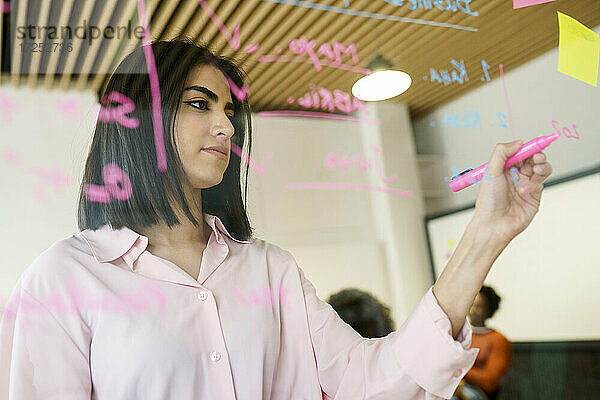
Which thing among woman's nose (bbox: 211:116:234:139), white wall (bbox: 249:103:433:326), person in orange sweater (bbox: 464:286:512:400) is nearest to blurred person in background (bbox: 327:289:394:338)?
white wall (bbox: 249:103:433:326)

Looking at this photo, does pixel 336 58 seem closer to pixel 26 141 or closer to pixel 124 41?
pixel 124 41

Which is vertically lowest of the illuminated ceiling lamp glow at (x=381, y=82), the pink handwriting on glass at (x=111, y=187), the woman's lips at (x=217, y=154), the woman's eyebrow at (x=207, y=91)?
the pink handwriting on glass at (x=111, y=187)

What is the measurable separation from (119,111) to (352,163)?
31cm

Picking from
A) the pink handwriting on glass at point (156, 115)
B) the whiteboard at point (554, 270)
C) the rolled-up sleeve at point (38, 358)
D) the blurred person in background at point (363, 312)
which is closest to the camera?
the rolled-up sleeve at point (38, 358)

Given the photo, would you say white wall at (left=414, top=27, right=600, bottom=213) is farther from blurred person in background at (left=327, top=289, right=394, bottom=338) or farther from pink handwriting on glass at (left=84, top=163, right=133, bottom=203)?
pink handwriting on glass at (left=84, top=163, right=133, bottom=203)

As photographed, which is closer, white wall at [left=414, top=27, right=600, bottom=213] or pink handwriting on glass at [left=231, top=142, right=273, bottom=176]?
pink handwriting on glass at [left=231, top=142, right=273, bottom=176]

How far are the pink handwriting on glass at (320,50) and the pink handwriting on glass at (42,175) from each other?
33 centimetres

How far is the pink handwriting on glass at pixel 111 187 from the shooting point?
0.61 meters

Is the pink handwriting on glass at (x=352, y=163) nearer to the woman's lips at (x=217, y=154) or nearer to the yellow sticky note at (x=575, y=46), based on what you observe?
the woman's lips at (x=217, y=154)

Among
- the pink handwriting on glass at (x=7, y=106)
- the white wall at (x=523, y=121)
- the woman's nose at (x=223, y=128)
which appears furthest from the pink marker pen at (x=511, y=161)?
the pink handwriting on glass at (x=7, y=106)

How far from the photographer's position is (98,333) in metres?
0.56

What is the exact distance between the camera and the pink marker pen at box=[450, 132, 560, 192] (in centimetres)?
70

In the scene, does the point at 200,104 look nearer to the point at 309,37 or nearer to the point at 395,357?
the point at 309,37

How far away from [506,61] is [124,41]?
54 centimetres
